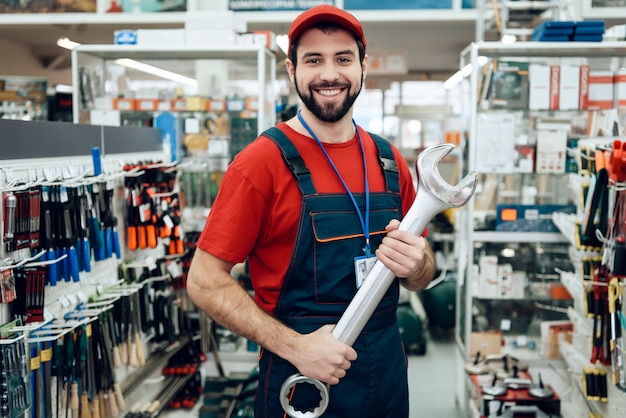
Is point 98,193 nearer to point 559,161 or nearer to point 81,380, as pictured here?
point 81,380

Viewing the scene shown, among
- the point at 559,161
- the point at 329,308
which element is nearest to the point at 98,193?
the point at 329,308

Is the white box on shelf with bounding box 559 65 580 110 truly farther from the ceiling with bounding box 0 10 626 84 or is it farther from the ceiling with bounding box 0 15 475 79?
the ceiling with bounding box 0 15 475 79

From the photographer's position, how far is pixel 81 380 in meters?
2.74

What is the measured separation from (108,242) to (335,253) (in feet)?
5.72

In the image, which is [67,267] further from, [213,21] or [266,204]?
[213,21]

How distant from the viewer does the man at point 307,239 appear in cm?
165

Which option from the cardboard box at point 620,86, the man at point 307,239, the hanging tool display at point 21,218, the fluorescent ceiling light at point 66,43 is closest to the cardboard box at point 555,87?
the cardboard box at point 620,86

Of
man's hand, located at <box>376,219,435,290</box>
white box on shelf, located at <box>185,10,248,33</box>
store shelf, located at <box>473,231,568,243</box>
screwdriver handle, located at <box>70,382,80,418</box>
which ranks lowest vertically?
screwdriver handle, located at <box>70,382,80,418</box>

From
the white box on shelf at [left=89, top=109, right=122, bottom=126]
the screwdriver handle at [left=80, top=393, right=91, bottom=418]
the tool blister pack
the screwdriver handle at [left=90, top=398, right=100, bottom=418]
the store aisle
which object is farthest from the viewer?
the white box on shelf at [left=89, top=109, right=122, bottom=126]

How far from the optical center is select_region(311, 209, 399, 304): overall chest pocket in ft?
5.57

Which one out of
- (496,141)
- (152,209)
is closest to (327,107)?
(152,209)

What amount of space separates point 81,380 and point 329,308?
5.08ft

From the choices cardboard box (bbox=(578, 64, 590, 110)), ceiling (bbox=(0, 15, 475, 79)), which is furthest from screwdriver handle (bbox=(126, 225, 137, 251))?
ceiling (bbox=(0, 15, 475, 79))

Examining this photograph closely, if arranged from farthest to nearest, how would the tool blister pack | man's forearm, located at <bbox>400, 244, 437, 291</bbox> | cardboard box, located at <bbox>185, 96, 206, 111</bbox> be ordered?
cardboard box, located at <bbox>185, 96, 206, 111</bbox> → the tool blister pack → man's forearm, located at <bbox>400, 244, 437, 291</bbox>
